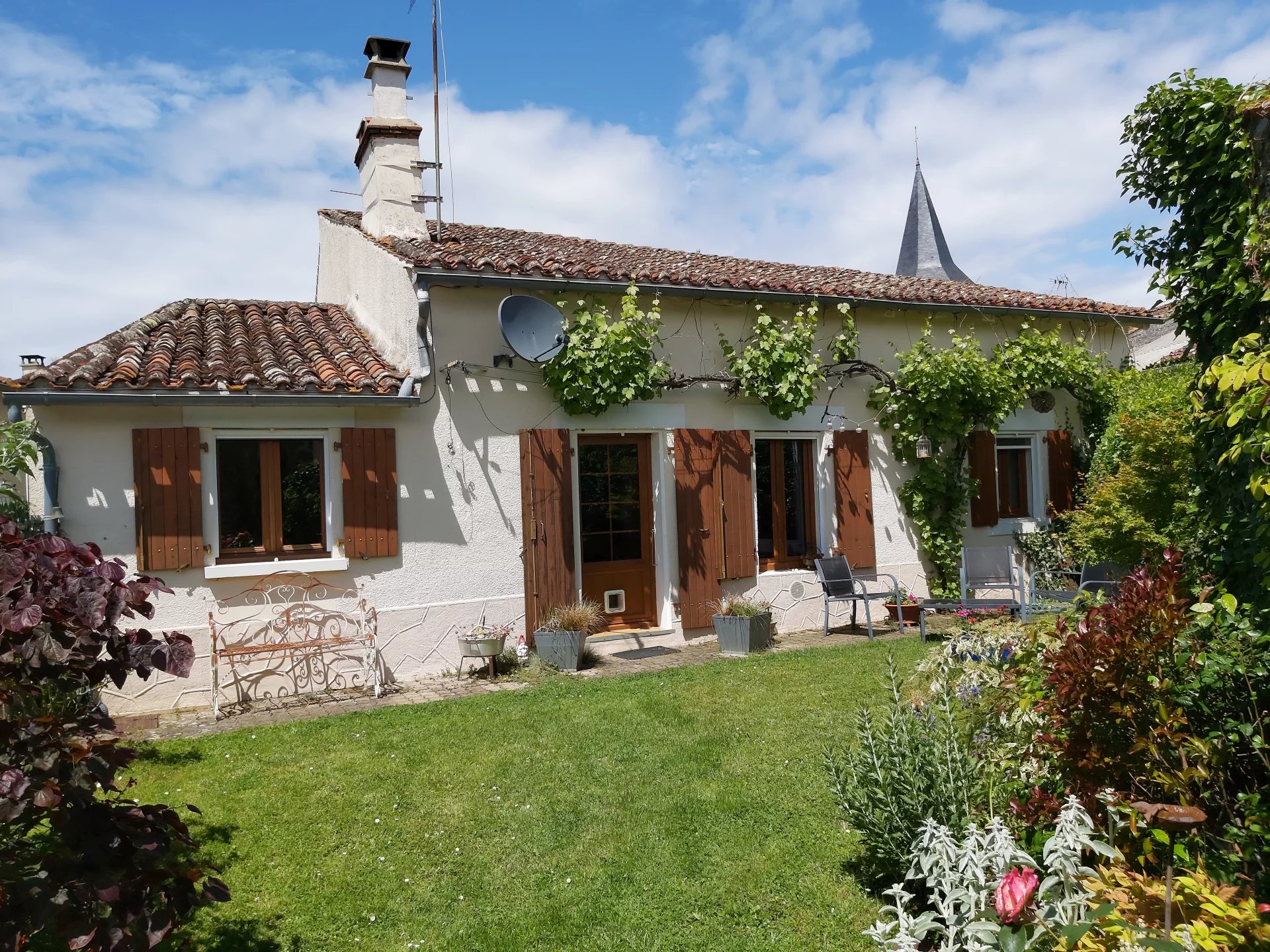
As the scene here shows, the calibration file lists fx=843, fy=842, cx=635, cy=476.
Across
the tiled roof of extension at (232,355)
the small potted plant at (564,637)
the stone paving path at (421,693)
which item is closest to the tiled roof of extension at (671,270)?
the tiled roof of extension at (232,355)

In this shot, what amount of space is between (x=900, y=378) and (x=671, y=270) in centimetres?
329

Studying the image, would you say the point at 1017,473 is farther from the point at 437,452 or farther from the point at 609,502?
the point at 437,452

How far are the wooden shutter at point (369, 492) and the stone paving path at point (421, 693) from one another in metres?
1.32

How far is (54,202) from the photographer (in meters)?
11.1

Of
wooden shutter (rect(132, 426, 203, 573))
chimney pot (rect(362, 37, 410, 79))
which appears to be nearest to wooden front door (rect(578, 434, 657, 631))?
wooden shutter (rect(132, 426, 203, 573))

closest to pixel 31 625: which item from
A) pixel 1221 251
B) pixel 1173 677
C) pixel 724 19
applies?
pixel 1173 677

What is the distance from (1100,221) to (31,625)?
4914 mm

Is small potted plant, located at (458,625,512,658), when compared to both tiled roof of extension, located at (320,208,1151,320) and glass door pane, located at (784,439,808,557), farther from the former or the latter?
glass door pane, located at (784,439,808,557)

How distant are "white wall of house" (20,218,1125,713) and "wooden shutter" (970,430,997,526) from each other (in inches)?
47.3

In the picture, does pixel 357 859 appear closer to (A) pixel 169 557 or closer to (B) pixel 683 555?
(A) pixel 169 557

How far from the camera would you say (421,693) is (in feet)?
25.3

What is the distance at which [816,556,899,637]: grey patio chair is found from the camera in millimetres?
9750

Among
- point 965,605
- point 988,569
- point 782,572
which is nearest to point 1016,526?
point 988,569

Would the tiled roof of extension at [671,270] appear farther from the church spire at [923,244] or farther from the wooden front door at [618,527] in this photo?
the church spire at [923,244]
